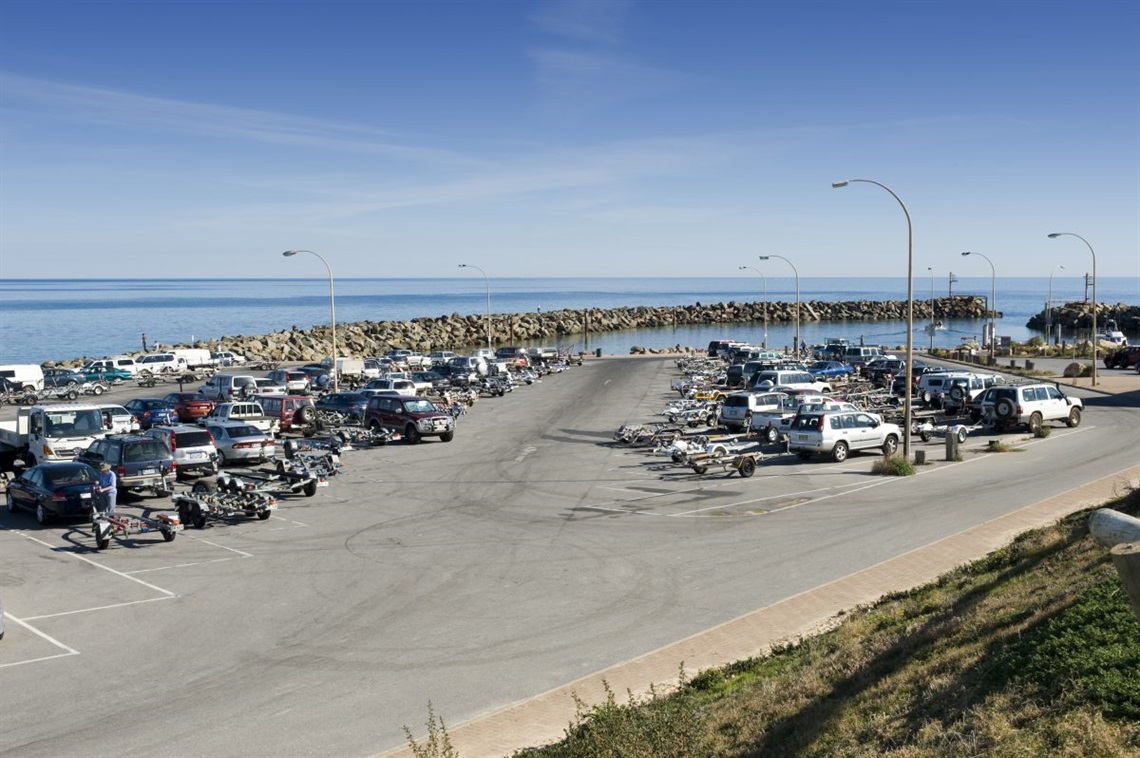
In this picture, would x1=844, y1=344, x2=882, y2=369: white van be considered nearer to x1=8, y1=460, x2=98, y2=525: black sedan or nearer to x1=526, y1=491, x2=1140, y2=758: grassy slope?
x1=8, y1=460, x2=98, y2=525: black sedan

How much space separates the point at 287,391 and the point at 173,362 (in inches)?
936

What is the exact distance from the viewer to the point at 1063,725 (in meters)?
8.57

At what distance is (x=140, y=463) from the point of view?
93.1 feet

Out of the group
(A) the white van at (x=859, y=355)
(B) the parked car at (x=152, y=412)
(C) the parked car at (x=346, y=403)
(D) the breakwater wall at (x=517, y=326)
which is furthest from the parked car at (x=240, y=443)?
(D) the breakwater wall at (x=517, y=326)

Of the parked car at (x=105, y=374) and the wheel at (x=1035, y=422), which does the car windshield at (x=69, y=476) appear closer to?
the wheel at (x=1035, y=422)

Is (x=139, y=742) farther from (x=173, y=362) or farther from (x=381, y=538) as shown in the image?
(x=173, y=362)

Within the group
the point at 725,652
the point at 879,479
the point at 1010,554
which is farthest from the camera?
the point at 879,479

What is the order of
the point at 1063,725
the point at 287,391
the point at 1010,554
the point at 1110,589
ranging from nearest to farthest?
the point at 1063,725 < the point at 1110,589 < the point at 1010,554 < the point at 287,391

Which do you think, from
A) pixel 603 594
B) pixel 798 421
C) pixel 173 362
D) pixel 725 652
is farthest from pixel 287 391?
pixel 725 652

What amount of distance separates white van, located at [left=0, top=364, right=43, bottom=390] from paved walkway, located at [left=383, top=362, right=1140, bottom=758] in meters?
54.1

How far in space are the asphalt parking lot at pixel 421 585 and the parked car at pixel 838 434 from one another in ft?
2.34

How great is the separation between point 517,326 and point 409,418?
9040 cm

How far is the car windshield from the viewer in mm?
26016

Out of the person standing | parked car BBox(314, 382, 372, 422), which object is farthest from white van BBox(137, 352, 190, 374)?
the person standing
